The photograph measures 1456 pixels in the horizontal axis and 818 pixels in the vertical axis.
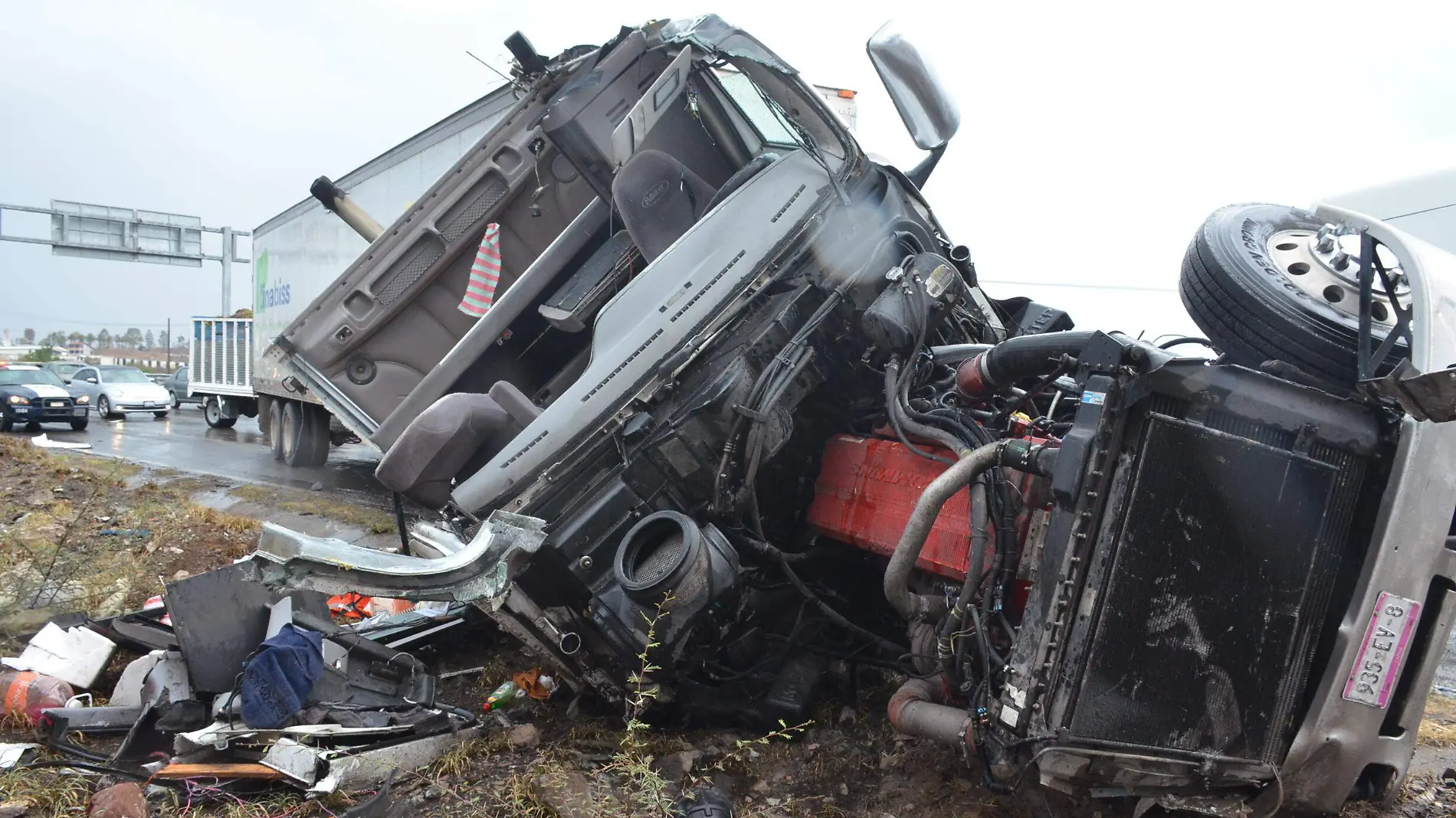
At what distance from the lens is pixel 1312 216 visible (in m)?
2.60


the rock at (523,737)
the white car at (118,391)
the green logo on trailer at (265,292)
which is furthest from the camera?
the white car at (118,391)

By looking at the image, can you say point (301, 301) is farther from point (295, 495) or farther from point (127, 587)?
point (127, 587)

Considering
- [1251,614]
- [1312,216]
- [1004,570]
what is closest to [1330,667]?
[1251,614]

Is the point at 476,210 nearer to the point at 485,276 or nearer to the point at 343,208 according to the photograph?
the point at 485,276

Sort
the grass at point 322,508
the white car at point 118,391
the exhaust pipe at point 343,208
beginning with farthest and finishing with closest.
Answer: the white car at point 118,391
the grass at point 322,508
the exhaust pipe at point 343,208

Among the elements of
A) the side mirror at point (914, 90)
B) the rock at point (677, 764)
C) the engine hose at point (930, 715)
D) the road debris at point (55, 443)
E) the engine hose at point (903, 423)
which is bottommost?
the road debris at point (55, 443)

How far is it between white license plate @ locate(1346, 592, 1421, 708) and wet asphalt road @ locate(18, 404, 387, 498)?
8.60 metres

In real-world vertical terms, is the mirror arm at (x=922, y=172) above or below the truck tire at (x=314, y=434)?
above

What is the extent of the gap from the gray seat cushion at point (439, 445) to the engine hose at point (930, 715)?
1.75 meters

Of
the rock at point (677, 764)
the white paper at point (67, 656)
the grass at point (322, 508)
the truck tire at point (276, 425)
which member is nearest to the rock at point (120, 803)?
the white paper at point (67, 656)

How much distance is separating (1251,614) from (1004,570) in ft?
1.83

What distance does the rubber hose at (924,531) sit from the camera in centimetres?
238

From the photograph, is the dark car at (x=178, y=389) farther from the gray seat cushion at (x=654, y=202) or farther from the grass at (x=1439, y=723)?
the grass at (x=1439, y=723)

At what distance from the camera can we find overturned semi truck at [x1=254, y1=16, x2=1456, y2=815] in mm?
2029
